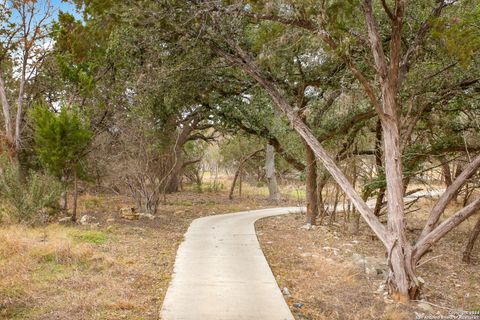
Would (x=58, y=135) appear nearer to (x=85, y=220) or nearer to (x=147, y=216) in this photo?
(x=85, y=220)

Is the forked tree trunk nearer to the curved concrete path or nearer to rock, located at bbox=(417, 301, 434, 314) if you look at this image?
rock, located at bbox=(417, 301, 434, 314)

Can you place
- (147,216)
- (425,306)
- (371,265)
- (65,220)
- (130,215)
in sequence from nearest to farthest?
1. (425,306)
2. (371,265)
3. (65,220)
4. (130,215)
5. (147,216)

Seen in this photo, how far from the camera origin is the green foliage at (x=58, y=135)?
41.5ft

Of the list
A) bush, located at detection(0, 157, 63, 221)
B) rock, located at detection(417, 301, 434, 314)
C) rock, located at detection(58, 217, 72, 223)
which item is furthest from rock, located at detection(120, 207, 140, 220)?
rock, located at detection(417, 301, 434, 314)

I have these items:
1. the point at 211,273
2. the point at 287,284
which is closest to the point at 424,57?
the point at 287,284

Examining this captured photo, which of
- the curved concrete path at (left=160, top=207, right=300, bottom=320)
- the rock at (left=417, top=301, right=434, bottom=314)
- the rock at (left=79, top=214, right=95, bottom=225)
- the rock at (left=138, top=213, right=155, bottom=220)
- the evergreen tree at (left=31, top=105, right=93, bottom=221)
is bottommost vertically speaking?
the rock at (left=417, top=301, right=434, bottom=314)

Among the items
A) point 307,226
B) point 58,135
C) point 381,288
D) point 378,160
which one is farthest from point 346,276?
point 58,135

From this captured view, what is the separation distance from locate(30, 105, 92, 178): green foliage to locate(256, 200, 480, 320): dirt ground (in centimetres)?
614

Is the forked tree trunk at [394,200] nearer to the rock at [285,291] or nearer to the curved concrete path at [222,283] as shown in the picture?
the rock at [285,291]

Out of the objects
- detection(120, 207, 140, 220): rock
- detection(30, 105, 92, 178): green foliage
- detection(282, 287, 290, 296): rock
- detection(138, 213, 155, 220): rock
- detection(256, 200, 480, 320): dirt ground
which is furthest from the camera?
detection(138, 213, 155, 220): rock

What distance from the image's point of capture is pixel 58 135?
12734 millimetres

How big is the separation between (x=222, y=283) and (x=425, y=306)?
3248mm

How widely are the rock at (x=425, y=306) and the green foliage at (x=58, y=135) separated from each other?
1014cm

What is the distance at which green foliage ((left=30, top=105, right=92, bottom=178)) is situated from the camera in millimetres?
12664
